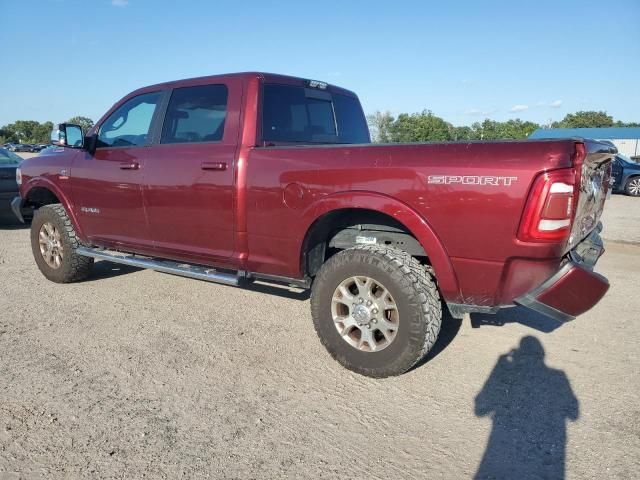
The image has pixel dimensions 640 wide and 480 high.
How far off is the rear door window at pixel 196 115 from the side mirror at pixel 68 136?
1.12 m

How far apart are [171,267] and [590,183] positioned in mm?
3232

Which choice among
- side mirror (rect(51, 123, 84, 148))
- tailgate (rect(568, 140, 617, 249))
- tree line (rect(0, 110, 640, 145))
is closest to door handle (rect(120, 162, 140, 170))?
side mirror (rect(51, 123, 84, 148))

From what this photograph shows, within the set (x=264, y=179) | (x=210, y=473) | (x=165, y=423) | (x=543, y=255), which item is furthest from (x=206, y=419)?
(x=543, y=255)

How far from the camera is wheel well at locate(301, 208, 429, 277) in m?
3.55

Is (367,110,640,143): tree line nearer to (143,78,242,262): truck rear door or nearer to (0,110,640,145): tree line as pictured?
(0,110,640,145): tree line

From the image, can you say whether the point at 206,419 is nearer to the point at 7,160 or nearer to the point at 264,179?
the point at 264,179

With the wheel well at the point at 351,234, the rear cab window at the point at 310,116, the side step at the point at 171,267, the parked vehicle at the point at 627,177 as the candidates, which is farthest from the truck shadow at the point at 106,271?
the parked vehicle at the point at 627,177

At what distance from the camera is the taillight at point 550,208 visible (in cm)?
268

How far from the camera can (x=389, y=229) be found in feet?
12.0

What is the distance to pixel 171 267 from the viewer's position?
4398 millimetres

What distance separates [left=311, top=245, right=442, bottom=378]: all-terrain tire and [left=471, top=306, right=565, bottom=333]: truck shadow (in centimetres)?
126

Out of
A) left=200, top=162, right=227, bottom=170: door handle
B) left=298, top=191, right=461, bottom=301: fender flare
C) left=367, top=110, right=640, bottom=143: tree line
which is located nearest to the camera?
left=298, top=191, right=461, bottom=301: fender flare

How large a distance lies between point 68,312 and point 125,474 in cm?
269

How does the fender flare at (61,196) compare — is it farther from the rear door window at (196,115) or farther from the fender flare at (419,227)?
the fender flare at (419,227)
